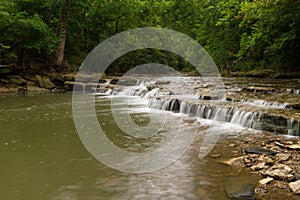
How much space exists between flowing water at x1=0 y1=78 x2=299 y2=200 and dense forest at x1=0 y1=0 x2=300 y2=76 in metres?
4.46

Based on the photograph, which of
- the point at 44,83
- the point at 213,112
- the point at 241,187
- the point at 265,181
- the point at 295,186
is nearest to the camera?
→ the point at 295,186

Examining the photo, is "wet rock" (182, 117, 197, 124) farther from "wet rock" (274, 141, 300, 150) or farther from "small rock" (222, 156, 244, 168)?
"small rock" (222, 156, 244, 168)

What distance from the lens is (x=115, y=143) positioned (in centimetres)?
655

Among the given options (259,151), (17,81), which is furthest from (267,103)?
(17,81)

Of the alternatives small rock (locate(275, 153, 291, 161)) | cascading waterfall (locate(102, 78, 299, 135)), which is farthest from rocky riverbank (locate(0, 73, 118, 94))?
small rock (locate(275, 153, 291, 161))

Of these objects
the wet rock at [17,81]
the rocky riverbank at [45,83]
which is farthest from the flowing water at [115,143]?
the wet rock at [17,81]

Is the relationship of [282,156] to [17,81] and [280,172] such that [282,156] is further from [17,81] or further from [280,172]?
[17,81]

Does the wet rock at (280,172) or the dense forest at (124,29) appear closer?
the wet rock at (280,172)

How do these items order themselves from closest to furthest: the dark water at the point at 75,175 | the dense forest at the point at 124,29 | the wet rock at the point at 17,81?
the dark water at the point at 75,175 < the dense forest at the point at 124,29 < the wet rock at the point at 17,81

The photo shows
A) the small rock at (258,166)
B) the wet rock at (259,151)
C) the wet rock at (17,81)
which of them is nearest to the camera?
the small rock at (258,166)

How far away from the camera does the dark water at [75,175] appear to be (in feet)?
13.1

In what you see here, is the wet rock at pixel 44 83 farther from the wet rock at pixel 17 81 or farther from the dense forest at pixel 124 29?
the dense forest at pixel 124 29

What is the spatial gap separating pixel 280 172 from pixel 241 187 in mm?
814

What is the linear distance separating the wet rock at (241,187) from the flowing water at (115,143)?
0.40 feet
